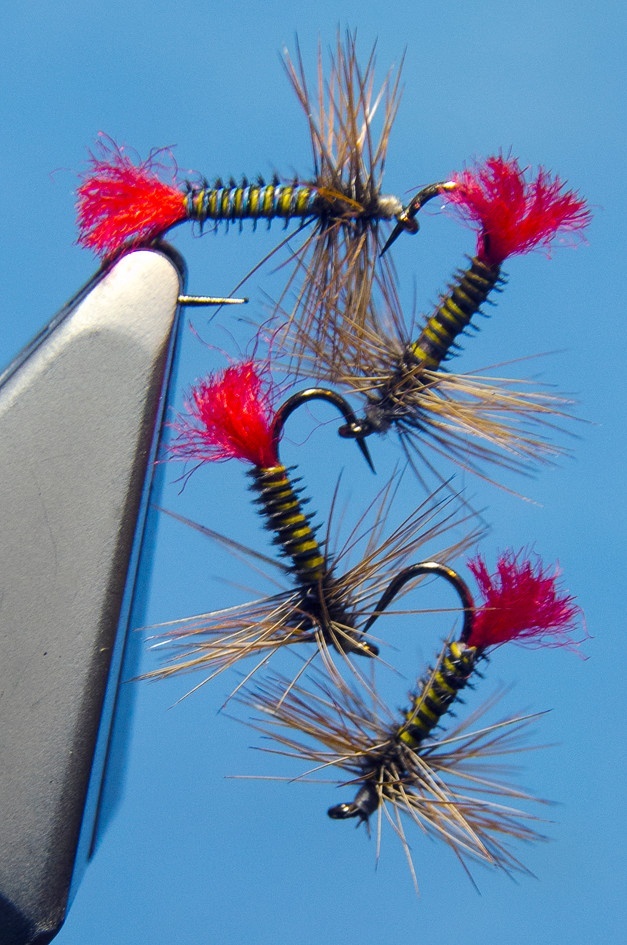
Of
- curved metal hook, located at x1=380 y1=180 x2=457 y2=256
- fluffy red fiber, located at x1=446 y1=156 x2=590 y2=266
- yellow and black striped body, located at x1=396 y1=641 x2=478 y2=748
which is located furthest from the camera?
curved metal hook, located at x1=380 y1=180 x2=457 y2=256

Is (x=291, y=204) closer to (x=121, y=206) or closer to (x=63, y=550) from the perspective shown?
(x=121, y=206)

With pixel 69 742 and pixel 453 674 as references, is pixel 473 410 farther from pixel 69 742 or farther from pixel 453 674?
pixel 69 742

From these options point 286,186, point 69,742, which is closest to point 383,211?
point 286,186

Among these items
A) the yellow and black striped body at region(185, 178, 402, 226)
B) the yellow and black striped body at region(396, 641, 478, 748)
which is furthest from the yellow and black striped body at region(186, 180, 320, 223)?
the yellow and black striped body at region(396, 641, 478, 748)

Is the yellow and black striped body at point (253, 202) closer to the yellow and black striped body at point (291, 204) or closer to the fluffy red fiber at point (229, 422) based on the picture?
the yellow and black striped body at point (291, 204)

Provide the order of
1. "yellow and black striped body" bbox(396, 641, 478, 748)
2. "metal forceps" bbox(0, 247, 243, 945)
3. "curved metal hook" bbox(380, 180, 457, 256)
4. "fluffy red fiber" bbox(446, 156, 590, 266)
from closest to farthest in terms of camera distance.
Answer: "metal forceps" bbox(0, 247, 243, 945)
"yellow and black striped body" bbox(396, 641, 478, 748)
"fluffy red fiber" bbox(446, 156, 590, 266)
"curved metal hook" bbox(380, 180, 457, 256)

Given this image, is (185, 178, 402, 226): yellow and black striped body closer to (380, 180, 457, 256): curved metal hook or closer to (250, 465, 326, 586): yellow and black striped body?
(380, 180, 457, 256): curved metal hook

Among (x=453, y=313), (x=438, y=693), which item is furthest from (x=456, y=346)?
(x=438, y=693)

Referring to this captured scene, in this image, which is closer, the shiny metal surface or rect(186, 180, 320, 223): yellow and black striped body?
the shiny metal surface
